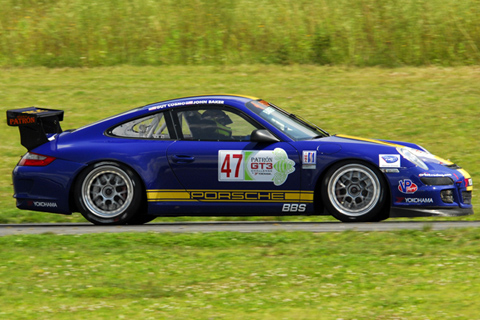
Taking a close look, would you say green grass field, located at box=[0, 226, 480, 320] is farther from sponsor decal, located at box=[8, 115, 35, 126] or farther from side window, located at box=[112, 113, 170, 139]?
sponsor decal, located at box=[8, 115, 35, 126]

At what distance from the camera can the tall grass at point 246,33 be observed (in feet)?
61.6

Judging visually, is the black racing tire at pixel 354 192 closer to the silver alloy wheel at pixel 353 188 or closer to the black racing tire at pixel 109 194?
the silver alloy wheel at pixel 353 188

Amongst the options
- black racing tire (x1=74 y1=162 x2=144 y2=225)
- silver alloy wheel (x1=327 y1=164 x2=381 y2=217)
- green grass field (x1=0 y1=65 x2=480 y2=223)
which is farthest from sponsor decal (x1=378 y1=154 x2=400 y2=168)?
green grass field (x1=0 y1=65 x2=480 y2=223)

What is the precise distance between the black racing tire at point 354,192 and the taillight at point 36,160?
305 centimetres

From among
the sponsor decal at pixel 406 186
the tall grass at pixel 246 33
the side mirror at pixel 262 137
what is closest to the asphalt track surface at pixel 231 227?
the sponsor decal at pixel 406 186

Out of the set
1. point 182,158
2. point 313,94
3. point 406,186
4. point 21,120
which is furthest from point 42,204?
point 313,94

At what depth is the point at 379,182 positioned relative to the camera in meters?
8.05

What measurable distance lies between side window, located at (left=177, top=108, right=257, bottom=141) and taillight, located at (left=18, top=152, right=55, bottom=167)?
1534 mm

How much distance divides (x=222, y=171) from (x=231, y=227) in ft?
2.24

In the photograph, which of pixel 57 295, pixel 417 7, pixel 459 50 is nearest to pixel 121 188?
pixel 57 295

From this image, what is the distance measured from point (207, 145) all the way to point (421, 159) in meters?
2.30

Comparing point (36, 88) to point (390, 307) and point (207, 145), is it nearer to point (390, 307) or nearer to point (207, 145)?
point (207, 145)

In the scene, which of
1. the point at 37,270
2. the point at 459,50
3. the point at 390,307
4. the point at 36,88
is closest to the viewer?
the point at 390,307

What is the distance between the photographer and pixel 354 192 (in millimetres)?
8141
